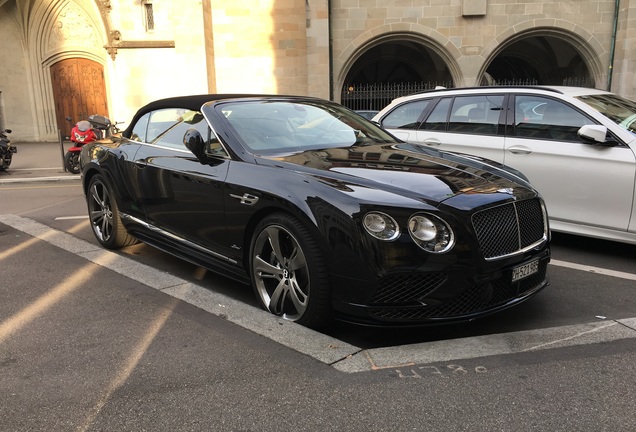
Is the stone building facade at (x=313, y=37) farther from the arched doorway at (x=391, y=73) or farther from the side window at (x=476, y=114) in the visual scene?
the side window at (x=476, y=114)

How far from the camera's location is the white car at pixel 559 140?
4.80 meters

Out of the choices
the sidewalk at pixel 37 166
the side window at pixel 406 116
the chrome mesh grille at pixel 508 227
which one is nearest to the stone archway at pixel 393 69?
the sidewalk at pixel 37 166

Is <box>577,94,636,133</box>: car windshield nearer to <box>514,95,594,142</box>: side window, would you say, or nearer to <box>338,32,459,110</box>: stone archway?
<box>514,95,594,142</box>: side window

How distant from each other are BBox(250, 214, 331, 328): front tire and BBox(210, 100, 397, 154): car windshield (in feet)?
2.36

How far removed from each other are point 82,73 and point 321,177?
21.4m

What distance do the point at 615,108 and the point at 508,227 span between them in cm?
314

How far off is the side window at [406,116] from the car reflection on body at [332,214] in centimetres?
190

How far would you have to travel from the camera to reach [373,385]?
2.66 metres

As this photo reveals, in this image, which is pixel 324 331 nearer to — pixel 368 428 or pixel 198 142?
pixel 368 428

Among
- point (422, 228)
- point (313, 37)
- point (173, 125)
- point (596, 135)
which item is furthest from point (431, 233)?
point (313, 37)

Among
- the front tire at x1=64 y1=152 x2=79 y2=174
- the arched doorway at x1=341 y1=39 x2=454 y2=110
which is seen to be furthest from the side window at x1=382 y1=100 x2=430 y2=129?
the arched doorway at x1=341 y1=39 x2=454 y2=110

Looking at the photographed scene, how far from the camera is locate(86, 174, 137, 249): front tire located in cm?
523

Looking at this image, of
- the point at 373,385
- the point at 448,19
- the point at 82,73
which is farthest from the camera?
the point at 82,73

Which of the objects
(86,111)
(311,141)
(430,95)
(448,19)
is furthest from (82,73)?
(311,141)
